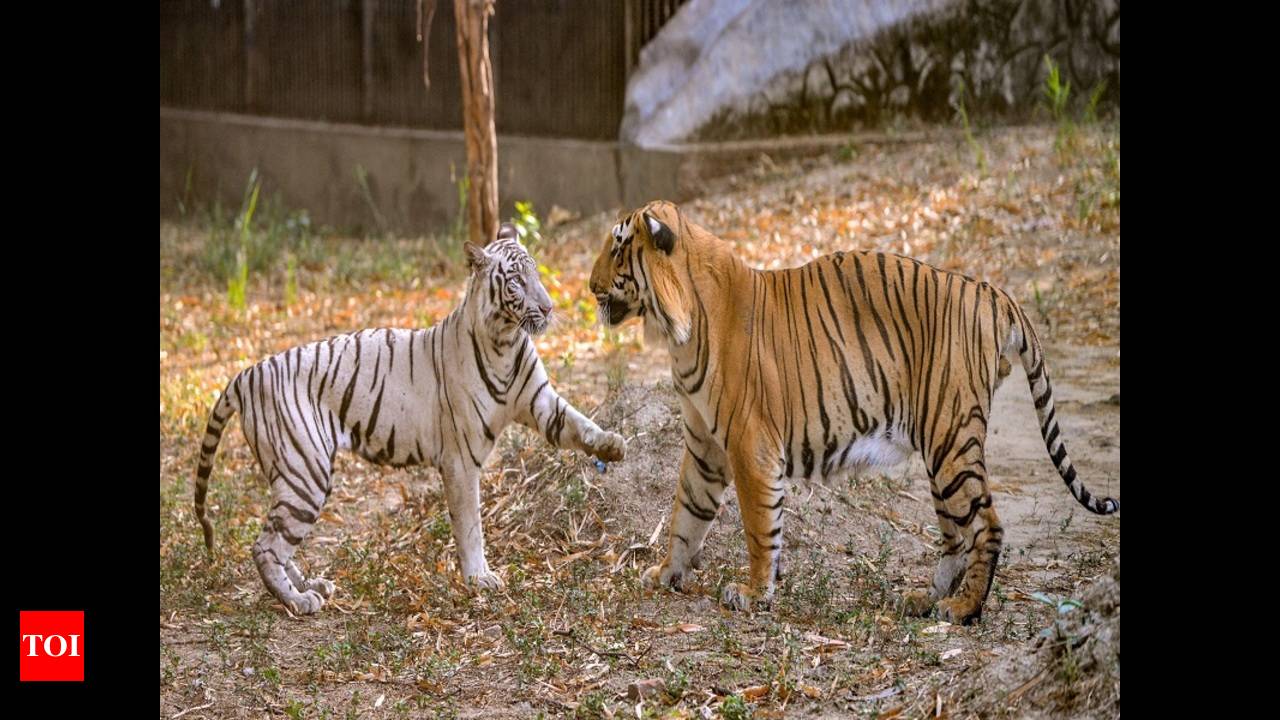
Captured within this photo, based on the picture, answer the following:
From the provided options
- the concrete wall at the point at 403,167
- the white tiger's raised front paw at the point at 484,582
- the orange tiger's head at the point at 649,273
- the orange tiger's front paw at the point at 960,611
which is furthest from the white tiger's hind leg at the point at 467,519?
the concrete wall at the point at 403,167

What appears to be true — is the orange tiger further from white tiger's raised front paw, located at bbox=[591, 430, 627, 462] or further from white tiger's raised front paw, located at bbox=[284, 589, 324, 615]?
white tiger's raised front paw, located at bbox=[284, 589, 324, 615]

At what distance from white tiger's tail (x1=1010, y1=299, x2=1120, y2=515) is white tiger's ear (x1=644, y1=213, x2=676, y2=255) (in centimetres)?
117

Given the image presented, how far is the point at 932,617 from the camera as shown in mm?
4770

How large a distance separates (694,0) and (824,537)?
8065 mm

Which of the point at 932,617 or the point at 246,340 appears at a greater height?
the point at 246,340

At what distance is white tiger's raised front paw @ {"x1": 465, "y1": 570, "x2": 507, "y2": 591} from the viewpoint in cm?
523

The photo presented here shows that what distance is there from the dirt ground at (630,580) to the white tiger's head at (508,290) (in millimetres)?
946

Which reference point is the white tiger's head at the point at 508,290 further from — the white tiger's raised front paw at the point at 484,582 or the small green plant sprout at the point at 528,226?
the small green plant sprout at the point at 528,226

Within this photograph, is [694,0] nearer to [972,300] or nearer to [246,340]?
[246,340]

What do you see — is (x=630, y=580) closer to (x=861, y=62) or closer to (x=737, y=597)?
(x=737, y=597)

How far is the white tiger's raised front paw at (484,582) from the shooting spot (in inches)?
206

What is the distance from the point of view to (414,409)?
5.36 meters

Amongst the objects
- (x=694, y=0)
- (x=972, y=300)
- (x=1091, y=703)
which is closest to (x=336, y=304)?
(x=694, y=0)

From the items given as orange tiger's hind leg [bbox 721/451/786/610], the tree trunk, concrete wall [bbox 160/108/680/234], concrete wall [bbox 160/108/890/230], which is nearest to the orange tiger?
orange tiger's hind leg [bbox 721/451/786/610]
